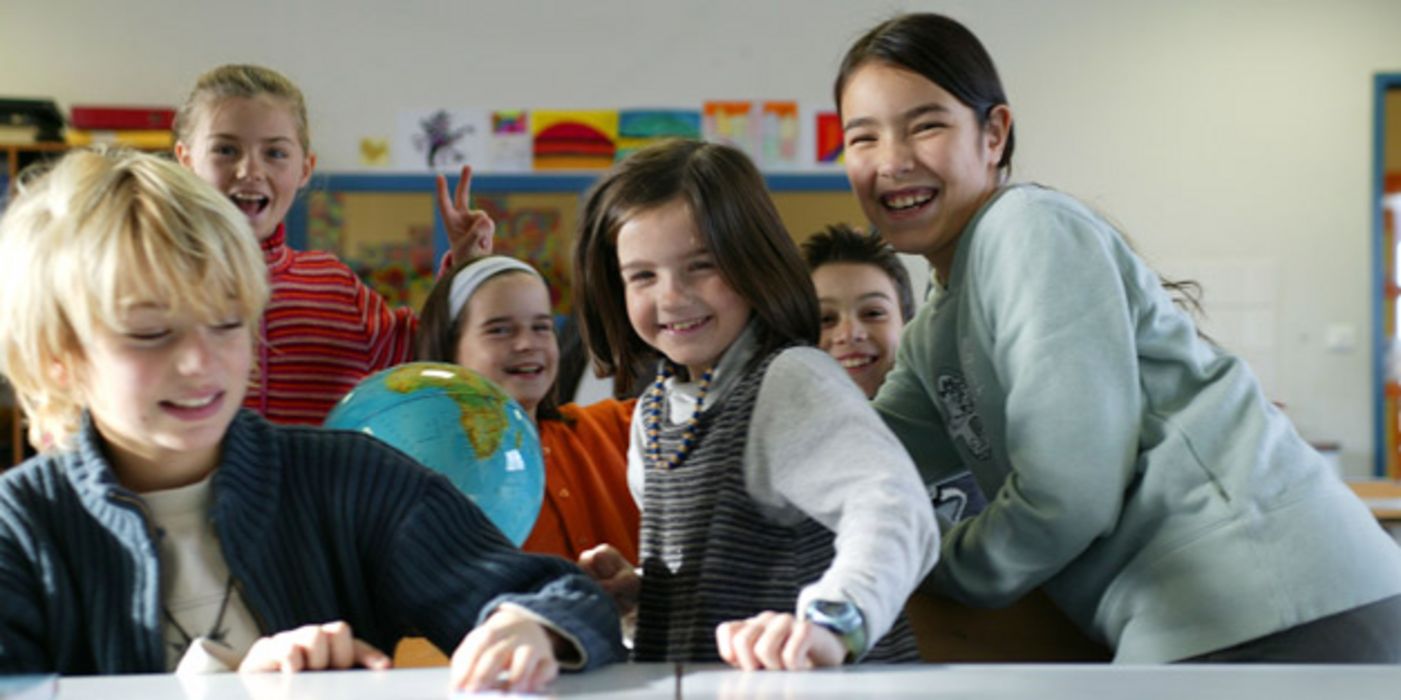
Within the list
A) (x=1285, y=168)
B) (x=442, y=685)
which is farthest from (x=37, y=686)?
(x=1285, y=168)

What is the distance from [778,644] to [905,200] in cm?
82

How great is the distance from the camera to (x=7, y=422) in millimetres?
6207

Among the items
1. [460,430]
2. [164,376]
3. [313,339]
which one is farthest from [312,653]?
[313,339]

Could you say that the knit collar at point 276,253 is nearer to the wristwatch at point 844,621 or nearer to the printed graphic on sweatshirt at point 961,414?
the printed graphic on sweatshirt at point 961,414

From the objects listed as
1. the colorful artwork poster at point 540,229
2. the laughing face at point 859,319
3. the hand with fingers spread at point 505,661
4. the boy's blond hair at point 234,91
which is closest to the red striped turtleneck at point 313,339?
the boy's blond hair at point 234,91

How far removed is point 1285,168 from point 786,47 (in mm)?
2541

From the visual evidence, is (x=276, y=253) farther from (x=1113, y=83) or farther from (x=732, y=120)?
(x=1113, y=83)

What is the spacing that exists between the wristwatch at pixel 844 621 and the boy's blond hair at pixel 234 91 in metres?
1.81

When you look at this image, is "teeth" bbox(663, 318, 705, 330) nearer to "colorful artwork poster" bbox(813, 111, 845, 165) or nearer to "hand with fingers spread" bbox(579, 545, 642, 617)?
"hand with fingers spread" bbox(579, 545, 642, 617)

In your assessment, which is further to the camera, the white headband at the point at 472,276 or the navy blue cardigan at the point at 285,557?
the white headband at the point at 472,276

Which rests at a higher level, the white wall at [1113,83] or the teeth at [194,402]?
the white wall at [1113,83]

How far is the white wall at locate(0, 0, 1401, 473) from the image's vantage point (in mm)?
6605

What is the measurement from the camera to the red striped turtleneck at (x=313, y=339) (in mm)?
2469

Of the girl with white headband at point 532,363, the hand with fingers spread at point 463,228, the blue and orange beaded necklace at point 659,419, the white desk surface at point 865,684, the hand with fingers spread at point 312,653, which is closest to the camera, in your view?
the white desk surface at point 865,684
